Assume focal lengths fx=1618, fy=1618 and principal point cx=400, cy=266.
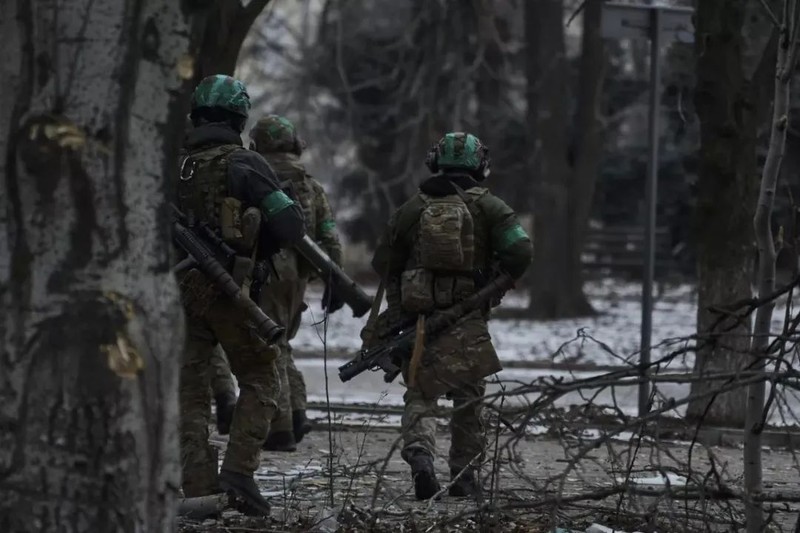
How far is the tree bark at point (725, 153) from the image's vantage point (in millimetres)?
11164

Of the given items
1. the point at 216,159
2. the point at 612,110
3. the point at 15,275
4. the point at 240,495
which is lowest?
the point at 240,495

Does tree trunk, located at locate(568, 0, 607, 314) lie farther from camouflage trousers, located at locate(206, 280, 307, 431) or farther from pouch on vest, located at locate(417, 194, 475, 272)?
pouch on vest, located at locate(417, 194, 475, 272)

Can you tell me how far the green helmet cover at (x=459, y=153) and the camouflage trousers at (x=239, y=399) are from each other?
1.55 metres

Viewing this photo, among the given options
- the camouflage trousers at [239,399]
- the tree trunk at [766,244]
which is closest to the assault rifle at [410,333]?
the camouflage trousers at [239,399]

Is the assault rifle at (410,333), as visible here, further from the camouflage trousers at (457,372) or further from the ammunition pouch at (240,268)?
the ammunition pouch at (240,268)

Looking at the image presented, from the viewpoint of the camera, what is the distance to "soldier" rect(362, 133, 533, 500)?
25.5 ft

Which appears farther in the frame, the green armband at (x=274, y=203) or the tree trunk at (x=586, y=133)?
the tree trunk at (x=586, y=133)

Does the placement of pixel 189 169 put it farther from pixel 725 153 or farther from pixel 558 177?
pixel 558 177

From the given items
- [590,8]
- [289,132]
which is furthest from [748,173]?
[590,8]

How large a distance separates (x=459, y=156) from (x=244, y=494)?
6.93ft

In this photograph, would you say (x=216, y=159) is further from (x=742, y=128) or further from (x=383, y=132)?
(x=383, y=132)

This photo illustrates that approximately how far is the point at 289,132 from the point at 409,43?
50.6ft

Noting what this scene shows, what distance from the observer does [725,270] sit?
1127 cm

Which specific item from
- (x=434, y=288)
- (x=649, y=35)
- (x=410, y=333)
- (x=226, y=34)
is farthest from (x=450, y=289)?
(x=649, y=35)
